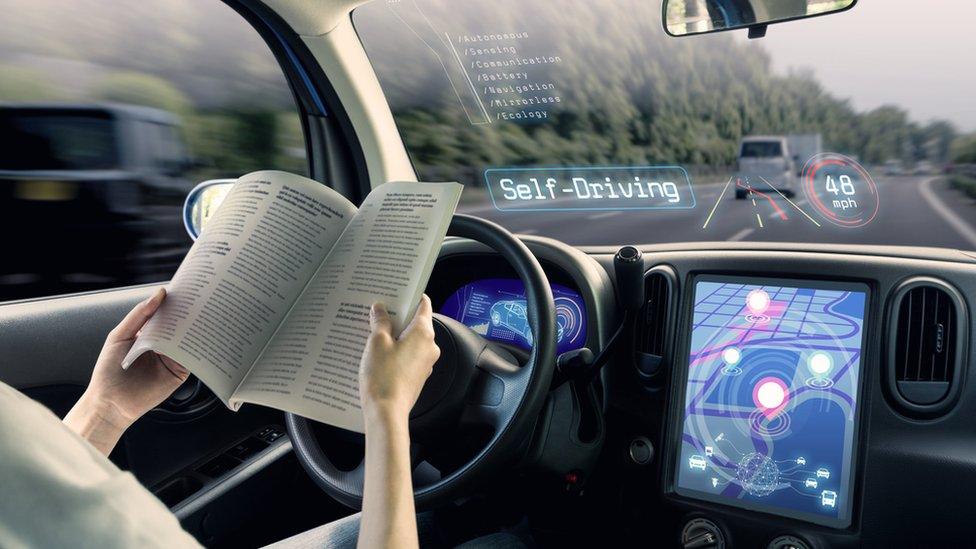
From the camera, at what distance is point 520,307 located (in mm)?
2141

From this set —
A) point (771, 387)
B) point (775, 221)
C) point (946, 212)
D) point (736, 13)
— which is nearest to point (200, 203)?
point (736, 13)

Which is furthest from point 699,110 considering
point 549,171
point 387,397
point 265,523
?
point 387,397

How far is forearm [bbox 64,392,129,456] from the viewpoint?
1.29 m

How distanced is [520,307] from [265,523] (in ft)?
3.62

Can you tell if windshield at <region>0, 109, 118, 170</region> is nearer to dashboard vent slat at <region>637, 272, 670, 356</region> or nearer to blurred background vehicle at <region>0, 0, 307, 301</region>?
blurred background vehicle at <region>0, 0, 307, 301</region>

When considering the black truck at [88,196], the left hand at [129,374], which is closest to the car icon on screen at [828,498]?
the left hand at [129,374]

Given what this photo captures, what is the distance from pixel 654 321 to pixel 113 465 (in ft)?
5.62

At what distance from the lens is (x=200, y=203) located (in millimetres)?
2596

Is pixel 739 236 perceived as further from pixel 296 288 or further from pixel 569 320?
pixel 296 288

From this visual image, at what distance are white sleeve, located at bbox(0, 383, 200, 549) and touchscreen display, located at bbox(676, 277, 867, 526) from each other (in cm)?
Answer: 168

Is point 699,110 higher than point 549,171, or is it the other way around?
point 699,110

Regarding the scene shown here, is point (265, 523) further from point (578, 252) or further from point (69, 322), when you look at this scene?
point (578, 252)

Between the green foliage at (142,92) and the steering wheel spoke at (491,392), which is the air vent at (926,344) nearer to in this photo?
the steering wheel spoke at (491,392)

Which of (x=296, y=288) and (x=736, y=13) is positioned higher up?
(x=736, y=13)
